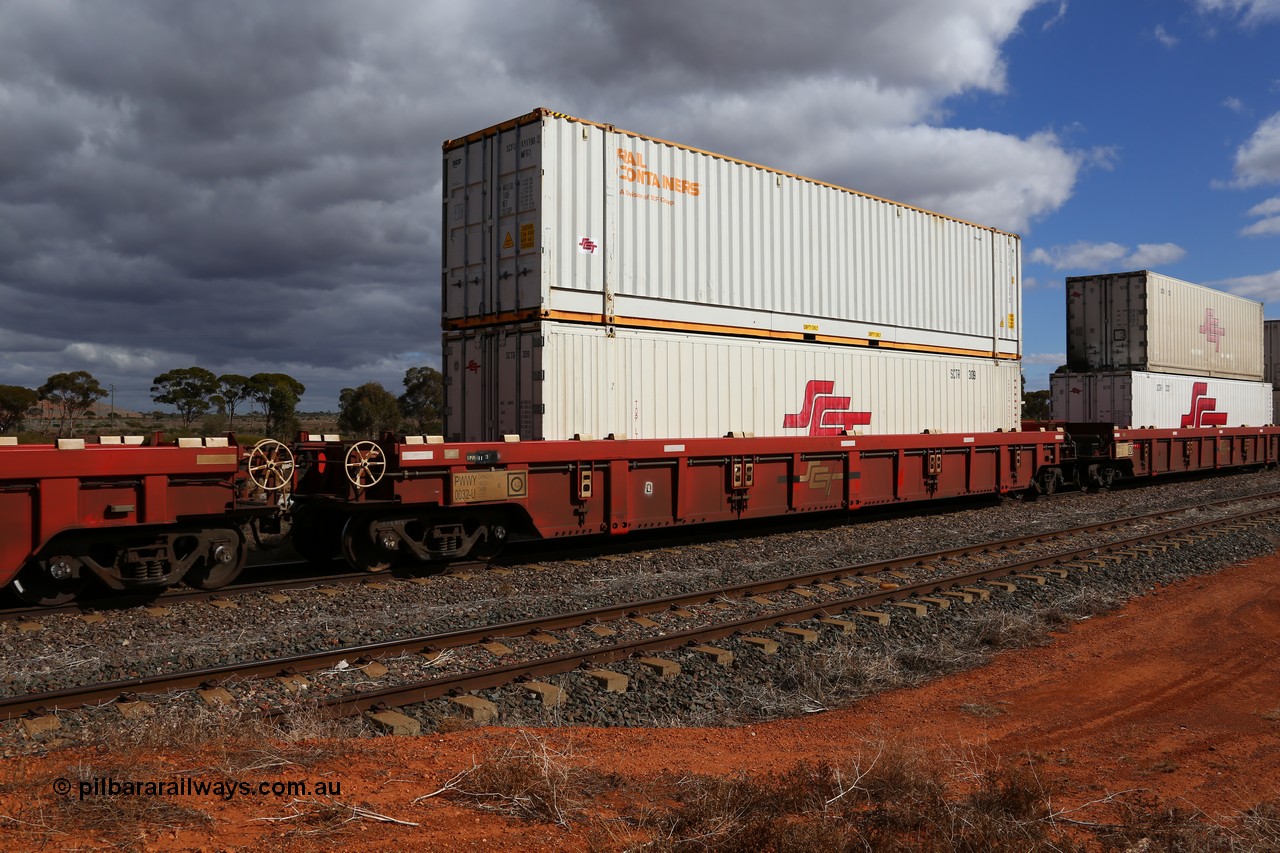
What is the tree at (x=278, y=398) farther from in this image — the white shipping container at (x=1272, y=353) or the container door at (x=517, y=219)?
the white shipping container at (x=1272, y=353)

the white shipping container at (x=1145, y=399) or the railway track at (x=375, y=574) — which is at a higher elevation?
the white shipping container at (x=1145, y=399)

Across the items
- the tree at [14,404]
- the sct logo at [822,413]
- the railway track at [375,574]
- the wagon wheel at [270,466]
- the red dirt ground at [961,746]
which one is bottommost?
the red dirt ground at [961,746]

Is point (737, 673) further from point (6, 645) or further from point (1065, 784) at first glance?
point (6, 645)

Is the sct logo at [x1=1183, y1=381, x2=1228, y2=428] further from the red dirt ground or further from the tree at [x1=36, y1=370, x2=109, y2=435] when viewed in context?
the tree at [x1=36, y1=370, x2=109, y2=435]

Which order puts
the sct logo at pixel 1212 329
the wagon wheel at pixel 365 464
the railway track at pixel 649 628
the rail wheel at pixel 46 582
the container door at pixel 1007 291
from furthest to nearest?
the sct logo at pixel 1212 329
the container door at pixel 1007 291
the wagon wheel at pixel 365 464
the rail wheel at pixel 46 582
the railway track at pixel 649 628

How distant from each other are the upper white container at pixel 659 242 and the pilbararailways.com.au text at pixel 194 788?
668cm

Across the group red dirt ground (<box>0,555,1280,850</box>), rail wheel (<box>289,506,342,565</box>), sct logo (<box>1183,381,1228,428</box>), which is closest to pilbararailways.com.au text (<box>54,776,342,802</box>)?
red dirt ground (<box>0,555,1280,850</box>)

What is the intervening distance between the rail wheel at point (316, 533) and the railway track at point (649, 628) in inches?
146

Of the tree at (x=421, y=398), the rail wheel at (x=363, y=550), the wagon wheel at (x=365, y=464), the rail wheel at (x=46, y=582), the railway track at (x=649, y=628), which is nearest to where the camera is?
the railway track at (x=649, y=628)

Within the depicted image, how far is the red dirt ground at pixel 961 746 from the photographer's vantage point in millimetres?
3643

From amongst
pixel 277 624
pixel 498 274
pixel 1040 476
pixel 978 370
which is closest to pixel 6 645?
pixel 277 624

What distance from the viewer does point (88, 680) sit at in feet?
19.1

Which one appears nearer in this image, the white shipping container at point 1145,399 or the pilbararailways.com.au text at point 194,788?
the pilbararailways.com.au text at point 194,788

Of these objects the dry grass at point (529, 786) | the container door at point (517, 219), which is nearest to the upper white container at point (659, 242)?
the container door at point (517, 219)
